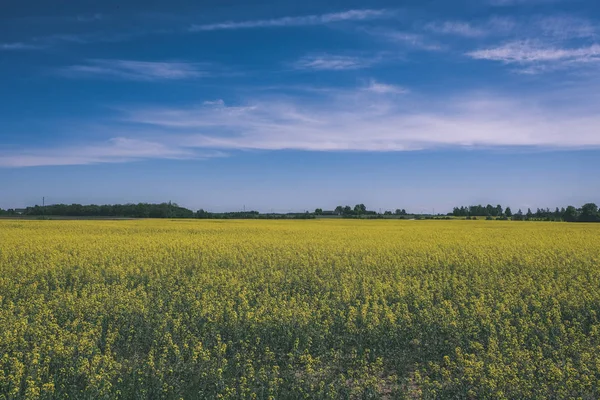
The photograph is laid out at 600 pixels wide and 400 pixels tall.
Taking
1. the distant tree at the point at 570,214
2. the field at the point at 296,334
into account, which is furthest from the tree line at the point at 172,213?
the field at the point at 296,334

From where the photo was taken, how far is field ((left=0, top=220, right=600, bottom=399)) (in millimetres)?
6875

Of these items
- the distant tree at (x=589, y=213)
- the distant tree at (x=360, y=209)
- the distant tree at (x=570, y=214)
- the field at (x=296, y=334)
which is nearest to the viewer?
the field at (x=296, y=334)

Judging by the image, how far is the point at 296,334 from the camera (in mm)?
9047

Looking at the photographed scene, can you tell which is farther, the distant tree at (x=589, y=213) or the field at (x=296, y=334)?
the distant tree at (x=589, y=213)

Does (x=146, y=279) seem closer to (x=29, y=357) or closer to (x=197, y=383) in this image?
(x=29, y=357)

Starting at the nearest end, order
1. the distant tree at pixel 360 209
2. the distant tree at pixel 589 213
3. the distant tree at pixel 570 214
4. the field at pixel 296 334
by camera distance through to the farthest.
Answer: the field at pixel 296 334
the distant tree at pixel 589 213
the distant tree at pixel 570 214
the distant tree at pixel 360 209

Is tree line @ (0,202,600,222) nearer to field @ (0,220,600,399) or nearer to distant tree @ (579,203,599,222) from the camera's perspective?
distant tree @ (579,203,599,222)

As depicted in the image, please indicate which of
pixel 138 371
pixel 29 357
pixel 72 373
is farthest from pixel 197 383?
pixel 29 357

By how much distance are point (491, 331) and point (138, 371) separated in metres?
6.67

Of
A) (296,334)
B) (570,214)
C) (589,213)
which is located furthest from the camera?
(570,214)

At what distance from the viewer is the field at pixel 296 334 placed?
22.6 feet

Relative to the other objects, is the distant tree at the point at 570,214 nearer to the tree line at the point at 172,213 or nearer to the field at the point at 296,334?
the tree line at the point at 172,213

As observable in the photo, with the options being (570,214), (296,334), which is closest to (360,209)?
(570,214)

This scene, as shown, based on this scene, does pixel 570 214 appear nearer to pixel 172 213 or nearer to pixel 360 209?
pixel 360 209
